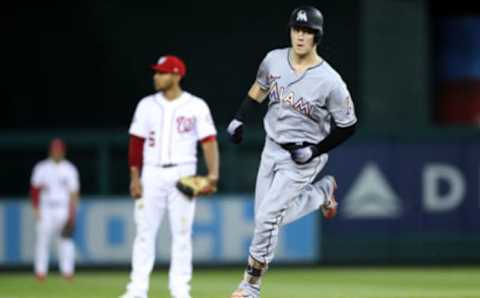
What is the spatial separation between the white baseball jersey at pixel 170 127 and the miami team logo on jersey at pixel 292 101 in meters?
1.39

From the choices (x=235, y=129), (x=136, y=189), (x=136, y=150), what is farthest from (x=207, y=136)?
(x=235, y=129)

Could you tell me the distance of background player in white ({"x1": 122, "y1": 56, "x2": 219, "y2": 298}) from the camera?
37.7 feet

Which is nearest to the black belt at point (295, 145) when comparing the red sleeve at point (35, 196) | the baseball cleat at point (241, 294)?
the baseball cleat at point (241, 294)

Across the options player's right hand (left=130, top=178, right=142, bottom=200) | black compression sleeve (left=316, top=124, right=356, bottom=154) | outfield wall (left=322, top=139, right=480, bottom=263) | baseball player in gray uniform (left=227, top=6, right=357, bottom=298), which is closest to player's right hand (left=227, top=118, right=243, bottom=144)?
baseball player in gray uniform (left=227, top=6, right=357, bottom=298)

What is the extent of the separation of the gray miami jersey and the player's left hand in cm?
11

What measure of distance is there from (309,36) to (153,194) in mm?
2081

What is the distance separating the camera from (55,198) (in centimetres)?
1859

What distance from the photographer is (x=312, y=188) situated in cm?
1093

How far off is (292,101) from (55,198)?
8.68 m

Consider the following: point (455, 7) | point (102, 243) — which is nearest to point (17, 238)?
point (102, 243)

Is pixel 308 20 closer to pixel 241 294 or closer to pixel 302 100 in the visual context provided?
pixel 302 100

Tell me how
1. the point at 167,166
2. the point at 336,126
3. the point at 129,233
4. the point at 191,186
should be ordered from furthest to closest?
the point at 129,233, the point at 167,166, the point at 191,186, the point at 336,126

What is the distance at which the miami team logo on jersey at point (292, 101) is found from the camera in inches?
410

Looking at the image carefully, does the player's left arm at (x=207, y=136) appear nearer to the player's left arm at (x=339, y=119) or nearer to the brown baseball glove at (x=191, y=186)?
the brown baseball glove at (x=191, y=186)
